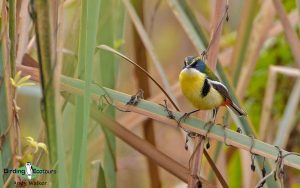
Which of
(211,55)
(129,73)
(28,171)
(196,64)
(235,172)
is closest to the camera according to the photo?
(28,171)

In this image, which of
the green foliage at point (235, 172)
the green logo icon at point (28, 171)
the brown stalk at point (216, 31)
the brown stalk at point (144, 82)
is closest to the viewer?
the green logo icon at point (28, 171)

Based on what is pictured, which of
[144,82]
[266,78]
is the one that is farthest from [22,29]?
[266,78]

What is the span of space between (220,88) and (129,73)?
58.4 inches

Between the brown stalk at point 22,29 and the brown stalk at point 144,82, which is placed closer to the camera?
the brown stalk at point 22,29

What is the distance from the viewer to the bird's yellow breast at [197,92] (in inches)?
60.7

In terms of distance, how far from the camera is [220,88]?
1555 mm

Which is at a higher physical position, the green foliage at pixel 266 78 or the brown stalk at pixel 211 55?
the brown stalk at pixel 211 55

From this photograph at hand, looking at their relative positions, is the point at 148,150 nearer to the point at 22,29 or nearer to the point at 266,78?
the point at 22,29

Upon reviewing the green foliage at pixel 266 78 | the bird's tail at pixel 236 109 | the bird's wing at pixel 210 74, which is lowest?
the green foliage at pixel 266 78

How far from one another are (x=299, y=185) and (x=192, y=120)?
54.3 inches

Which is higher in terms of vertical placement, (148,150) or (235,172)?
(148,150)

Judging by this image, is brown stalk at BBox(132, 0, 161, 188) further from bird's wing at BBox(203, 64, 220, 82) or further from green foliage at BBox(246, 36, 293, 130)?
green foliage at BBox(246, 36, 293, 130)

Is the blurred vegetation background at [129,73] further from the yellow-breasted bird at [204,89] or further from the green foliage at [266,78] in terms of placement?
the yellow-breasted bird at [204,89]


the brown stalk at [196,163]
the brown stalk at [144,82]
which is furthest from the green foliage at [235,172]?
the brown stalk at [196,163]
